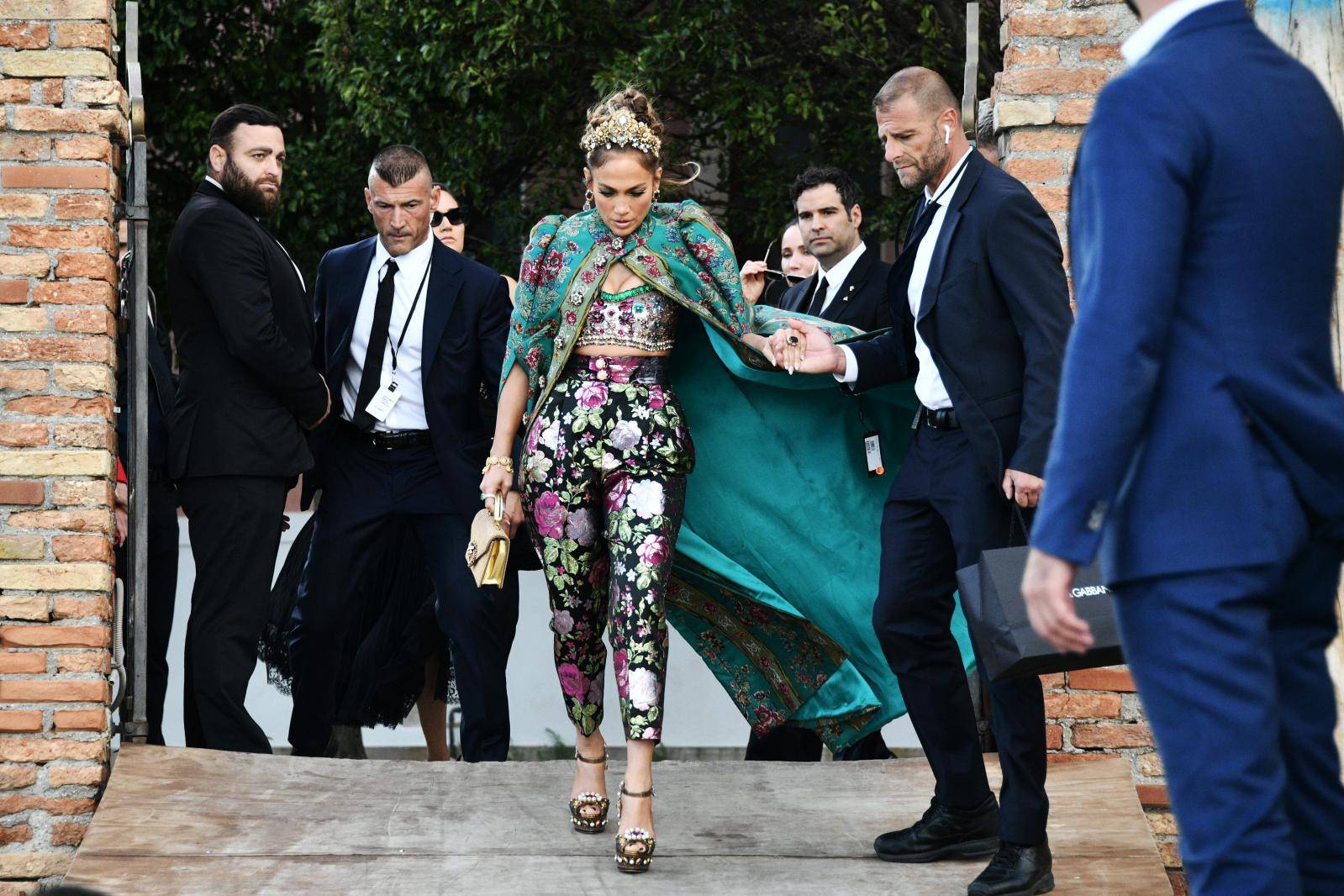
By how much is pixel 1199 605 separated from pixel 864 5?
8.27 metres

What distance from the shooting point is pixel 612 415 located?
464 centimetres

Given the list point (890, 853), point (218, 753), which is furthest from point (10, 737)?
point (890, 853)

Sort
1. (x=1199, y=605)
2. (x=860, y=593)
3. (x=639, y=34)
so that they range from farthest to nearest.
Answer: (x=639, y=34), (x=860, y=593), (x=1199, y=605)

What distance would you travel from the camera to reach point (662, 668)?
4.61 meters

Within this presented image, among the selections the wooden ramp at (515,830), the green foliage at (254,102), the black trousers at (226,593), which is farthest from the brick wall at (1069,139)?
the green foliage at (254,102)

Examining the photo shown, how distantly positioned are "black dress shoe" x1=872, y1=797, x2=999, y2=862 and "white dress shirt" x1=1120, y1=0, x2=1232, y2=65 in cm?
247

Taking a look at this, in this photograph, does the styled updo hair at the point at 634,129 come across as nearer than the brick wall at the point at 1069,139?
Yes

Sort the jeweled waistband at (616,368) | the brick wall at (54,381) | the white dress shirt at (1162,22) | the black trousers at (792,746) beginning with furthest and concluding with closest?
the black trousers at (792,746) < the brick wall at (54,381) < the jeweled waistband at (616,368) < the white dress shirt at (1162,22)

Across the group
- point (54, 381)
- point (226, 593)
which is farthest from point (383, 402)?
point (54, 381)

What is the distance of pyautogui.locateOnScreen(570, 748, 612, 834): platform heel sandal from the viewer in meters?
4.77

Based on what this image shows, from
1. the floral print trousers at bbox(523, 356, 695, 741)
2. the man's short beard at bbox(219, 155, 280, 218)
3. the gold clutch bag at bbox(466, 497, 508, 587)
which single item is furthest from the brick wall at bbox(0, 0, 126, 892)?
the floral print trousers at bbox(523, 356, 695, 741)

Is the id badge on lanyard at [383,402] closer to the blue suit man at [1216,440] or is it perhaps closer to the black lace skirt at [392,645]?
the black lace skirt at [392,645]

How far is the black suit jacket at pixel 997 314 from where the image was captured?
4199 millimetres

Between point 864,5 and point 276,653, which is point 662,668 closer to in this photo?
point 276,653
